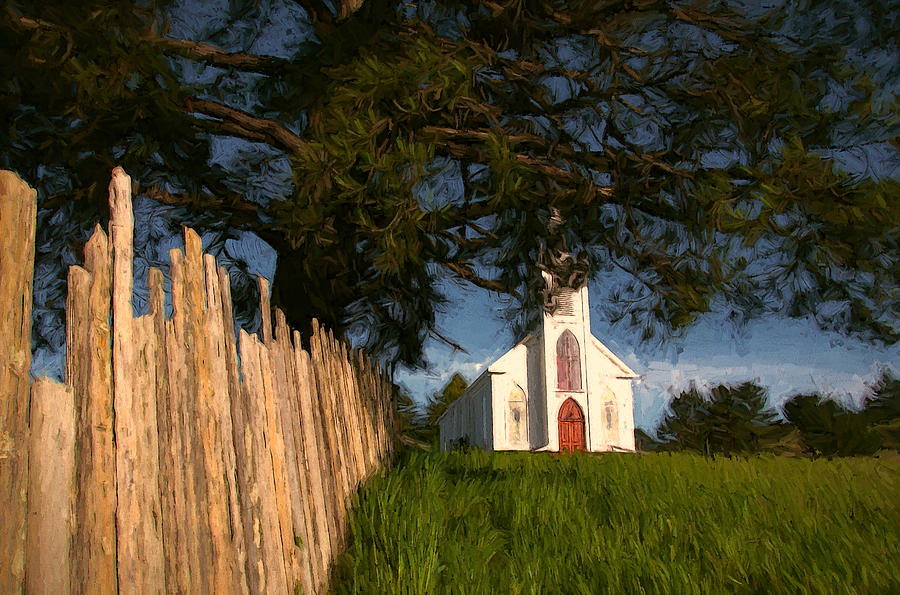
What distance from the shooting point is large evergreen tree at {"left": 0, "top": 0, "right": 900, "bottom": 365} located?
6.36m

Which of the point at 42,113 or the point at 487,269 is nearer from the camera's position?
the point at 42,113

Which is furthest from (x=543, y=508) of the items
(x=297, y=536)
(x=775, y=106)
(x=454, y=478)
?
(x=775, y=106)

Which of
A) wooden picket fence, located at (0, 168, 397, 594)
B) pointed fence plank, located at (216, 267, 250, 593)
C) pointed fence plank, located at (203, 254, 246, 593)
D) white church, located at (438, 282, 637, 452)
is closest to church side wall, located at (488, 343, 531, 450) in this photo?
white church, located at (438, 282, 637, 452)

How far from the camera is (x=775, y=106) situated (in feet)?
24.3

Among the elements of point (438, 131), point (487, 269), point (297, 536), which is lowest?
point (297, 536)

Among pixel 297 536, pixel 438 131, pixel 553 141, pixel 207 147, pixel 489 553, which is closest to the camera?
pixel 297 536

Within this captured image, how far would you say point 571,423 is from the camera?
28.6 m

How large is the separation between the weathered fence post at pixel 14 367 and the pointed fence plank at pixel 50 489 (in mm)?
52

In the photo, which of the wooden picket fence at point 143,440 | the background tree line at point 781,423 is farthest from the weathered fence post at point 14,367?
the background tree line at point 781,423

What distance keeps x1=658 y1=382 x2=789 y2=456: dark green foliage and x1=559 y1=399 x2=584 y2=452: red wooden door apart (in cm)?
329

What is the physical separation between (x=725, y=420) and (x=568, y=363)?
21.8ft

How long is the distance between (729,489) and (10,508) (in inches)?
274

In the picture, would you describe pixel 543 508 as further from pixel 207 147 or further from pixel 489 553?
pixel 207 147

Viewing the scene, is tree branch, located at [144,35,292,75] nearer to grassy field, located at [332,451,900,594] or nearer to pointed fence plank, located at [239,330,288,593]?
grassy field, located at [332,451,900,594]
